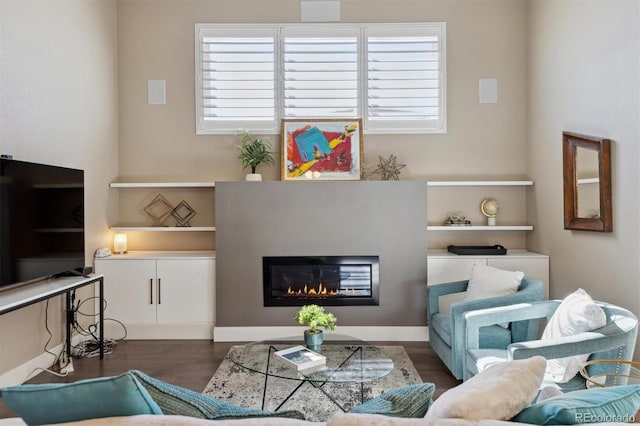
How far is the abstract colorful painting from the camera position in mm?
4289

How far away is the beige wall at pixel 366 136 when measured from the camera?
4422 mm

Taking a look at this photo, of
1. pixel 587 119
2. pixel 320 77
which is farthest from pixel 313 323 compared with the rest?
pixel 320 77

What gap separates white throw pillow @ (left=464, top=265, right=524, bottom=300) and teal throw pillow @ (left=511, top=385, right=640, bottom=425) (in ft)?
6.87

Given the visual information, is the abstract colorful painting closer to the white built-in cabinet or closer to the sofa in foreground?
the white built-in cabinet

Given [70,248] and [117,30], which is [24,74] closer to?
[70,248]

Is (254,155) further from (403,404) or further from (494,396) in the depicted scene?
(494,396)

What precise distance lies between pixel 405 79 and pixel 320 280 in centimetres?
236

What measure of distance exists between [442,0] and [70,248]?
4.36 metres

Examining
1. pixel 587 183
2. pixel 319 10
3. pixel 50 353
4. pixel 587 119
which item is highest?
pixel 319 10

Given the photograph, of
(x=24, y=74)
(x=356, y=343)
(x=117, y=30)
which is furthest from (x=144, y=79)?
(x=356, y=343)

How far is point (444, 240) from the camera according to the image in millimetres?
4480

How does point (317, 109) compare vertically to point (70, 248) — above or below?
above

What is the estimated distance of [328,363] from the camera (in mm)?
2381

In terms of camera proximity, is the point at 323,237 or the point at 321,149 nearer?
the point at 323,237
